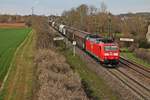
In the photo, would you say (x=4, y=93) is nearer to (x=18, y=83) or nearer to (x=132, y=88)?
(x=18, y=83)

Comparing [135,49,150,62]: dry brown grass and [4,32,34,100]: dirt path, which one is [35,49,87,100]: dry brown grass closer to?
[4,32,34,100]: dirt path

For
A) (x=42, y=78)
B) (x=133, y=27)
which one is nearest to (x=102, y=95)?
(x=42, y=78)

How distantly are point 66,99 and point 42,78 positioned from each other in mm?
4428

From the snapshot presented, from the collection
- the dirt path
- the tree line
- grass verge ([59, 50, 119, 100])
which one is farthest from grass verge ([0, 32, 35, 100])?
the tree line

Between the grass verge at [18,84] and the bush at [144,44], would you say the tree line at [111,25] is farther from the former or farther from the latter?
the grass verge at [18,84]

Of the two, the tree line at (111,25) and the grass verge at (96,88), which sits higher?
the tree line at (111,25)

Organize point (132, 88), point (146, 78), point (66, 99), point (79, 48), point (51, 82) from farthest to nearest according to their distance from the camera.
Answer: point (79, 48)
point (146, 78)
point (132, 88)
point (51, 82)
point (66, 99)

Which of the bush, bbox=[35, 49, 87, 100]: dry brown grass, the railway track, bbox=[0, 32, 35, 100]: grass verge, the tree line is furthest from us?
the tree line

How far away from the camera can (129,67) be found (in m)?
34.0

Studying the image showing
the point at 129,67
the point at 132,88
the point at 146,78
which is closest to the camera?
the point at 132,88

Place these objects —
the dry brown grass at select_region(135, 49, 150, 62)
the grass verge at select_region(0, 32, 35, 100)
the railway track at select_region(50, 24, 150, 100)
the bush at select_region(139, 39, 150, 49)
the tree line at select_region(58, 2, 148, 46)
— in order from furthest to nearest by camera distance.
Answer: the tree line at select_region(58, 2, 148, 46) < the bush at select_region(139, 39, 150, 49) < the dry brown grass at select_region(135, 49, 150, 62) < the railway track at select_region(50, 24, 150, 100) < the grass verge at select_region(0, 32, 35, 100)

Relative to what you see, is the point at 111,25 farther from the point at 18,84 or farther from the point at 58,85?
the point at 58,85

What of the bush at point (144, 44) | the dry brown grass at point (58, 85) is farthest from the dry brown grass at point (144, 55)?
the dry brown grass at point (58, 85)

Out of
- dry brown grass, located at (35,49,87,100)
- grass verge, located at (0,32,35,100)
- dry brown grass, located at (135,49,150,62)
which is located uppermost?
dry brown grass, located at (35,49,87,100)
